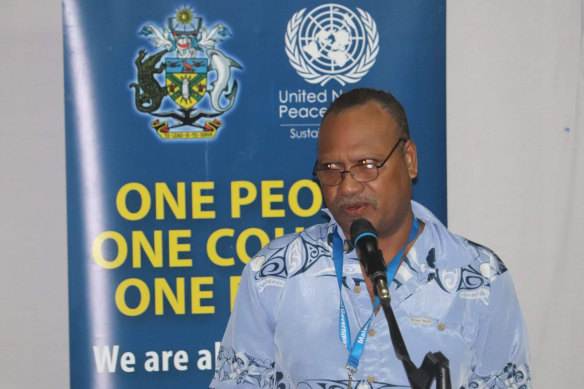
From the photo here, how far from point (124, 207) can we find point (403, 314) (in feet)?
4.32

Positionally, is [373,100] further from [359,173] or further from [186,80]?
[186,80]

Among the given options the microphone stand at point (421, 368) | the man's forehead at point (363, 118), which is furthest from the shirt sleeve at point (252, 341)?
the microphone stand at point (421, 368)

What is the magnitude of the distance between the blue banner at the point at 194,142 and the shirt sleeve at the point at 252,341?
2.65 ft

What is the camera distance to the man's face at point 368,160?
5.26 ft

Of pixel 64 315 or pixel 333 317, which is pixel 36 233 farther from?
pixel 333 317

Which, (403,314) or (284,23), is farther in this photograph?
(284,23)

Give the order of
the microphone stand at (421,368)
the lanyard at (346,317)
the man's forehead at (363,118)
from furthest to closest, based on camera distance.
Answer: the man's forehead at (363,118) → the lanyard at (346,317) → the microphone stand at (421,368)

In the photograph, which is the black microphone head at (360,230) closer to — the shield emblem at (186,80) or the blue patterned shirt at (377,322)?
the blue patterned shirt at (377,322)

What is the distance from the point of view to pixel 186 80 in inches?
98.5

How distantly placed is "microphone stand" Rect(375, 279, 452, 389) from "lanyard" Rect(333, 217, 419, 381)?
343 mm

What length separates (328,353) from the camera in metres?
1.61

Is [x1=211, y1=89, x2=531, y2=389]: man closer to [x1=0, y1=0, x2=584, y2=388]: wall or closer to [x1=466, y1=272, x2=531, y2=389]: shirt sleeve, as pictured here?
[x1=466, y1=272, x2=531, y2=389]: shirt sleeve

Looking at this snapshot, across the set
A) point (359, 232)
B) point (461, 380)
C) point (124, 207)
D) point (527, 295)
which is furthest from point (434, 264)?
point (124, 207)

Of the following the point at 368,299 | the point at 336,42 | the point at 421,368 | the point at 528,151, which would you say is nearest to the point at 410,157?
the point at 368,299
